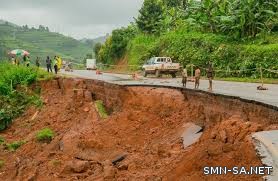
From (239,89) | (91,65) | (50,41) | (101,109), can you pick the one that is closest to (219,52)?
(239,89)

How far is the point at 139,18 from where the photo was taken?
58.0 meters

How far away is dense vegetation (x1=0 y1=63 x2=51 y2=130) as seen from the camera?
27.7 meters

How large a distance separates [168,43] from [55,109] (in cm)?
2097

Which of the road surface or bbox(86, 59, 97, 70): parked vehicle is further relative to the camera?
bbox(86, 59, 97, 70): parked vehicle

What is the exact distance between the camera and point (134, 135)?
1944 centimetres

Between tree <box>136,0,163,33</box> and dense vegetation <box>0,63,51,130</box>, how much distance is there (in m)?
26.1

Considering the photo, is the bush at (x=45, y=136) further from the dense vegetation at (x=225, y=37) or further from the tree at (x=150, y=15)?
the tree at (x=150, y=15)

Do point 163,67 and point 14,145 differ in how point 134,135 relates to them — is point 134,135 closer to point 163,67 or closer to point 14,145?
point 14,145

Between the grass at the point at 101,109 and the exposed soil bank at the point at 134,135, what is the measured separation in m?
0.24

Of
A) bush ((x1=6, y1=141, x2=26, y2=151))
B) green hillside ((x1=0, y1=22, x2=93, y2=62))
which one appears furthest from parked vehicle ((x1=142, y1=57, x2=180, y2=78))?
green hillside ((x1=0, y1=22, x2=93, y2=62))

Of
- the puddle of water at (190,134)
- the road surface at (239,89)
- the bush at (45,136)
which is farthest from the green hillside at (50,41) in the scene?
the puddle of water at (190,134)

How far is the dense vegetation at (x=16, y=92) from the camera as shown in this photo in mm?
27734

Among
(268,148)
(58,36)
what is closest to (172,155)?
(268,148)

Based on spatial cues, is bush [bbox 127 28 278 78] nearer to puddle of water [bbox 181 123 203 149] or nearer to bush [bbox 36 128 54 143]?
bush [bbox 36 128 54 143]
